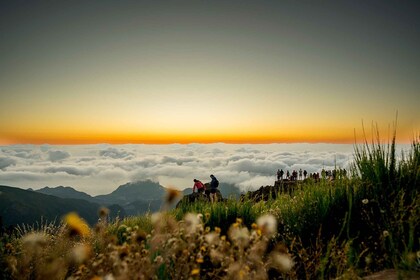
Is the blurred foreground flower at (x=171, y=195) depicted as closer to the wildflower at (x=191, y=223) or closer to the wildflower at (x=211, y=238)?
the wildflower at (x=191, y=223)

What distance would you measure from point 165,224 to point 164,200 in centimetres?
113

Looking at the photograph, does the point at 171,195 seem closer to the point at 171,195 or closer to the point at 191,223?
the point at 171,195

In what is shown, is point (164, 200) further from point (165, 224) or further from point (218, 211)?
point (218, 211)

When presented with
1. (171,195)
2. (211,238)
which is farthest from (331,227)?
(171,195)

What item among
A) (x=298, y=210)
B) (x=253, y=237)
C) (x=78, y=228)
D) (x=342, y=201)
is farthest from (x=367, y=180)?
(x=78, y=228)

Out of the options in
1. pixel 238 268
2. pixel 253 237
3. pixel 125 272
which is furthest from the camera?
pixel 253 237

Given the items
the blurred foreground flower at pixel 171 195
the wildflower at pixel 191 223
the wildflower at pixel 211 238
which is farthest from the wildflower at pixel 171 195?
the wildflower at pixel 211 238

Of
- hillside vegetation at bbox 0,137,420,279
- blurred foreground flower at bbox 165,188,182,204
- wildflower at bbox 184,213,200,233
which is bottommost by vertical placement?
hillside vegetation at bbox 0,137,420,279

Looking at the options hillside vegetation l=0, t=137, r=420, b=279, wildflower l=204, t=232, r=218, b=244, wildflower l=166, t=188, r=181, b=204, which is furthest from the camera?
hillside vegetation l=0, t=137, r=420, b=279

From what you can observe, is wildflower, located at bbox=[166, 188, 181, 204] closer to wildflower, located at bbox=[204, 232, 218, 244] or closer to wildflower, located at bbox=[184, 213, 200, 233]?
wildflower, located at bbox=[184, 213, 200, 233]

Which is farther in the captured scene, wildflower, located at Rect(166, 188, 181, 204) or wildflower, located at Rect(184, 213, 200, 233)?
wildflower, located at Rect(184, 213, 200, 233)

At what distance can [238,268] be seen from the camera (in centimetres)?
311

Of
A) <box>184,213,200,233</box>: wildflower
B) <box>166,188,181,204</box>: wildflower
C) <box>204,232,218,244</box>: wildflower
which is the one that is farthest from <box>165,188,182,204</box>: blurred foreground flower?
<box>204,232,218,244</box>: wildflower

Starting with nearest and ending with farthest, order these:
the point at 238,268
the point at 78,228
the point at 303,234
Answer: the point at 238,268 → the point at 78,228 → the point at 303,234
